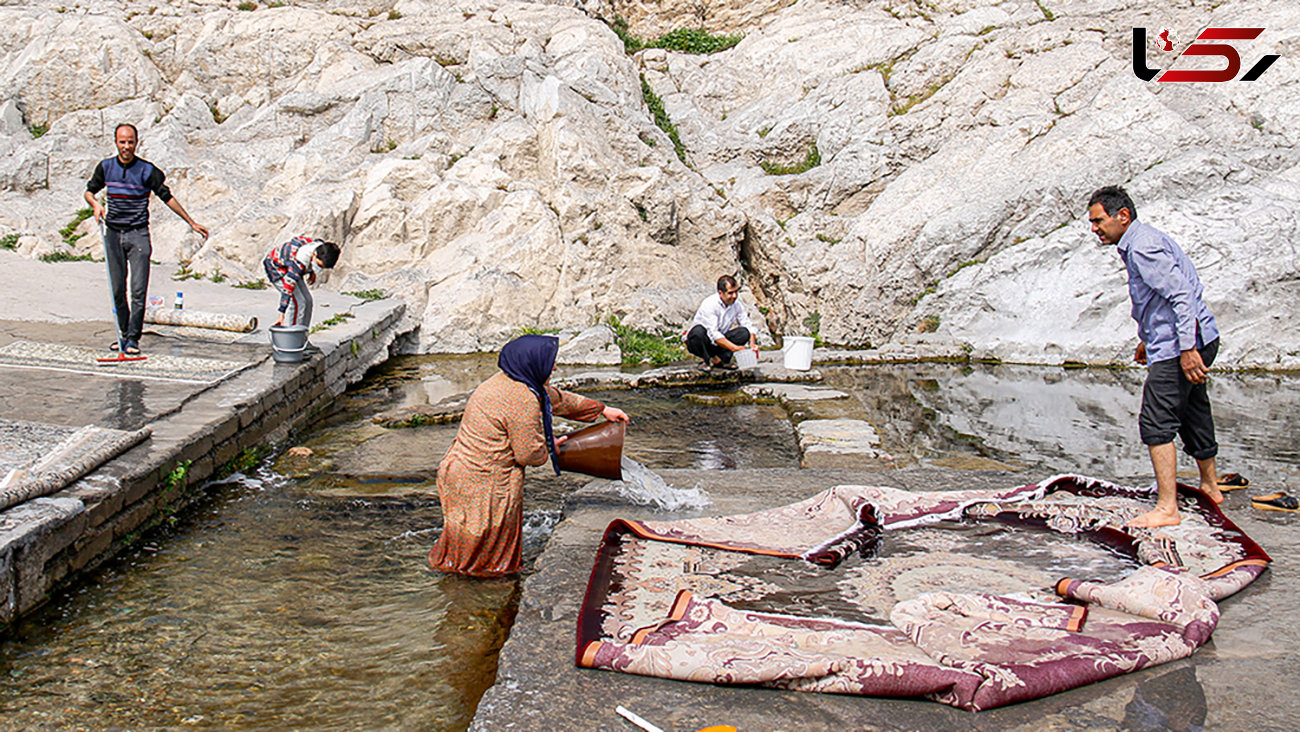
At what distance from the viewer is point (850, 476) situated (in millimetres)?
5414

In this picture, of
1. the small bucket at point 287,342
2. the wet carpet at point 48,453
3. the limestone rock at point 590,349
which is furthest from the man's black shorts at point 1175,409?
the limestone rock at point 590,349

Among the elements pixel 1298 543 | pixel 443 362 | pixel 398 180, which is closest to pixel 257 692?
pixel 1298 543

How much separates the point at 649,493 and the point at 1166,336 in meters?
2.85

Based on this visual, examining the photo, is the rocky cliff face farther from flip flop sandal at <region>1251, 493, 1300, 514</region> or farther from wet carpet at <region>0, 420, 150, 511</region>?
wet carpet at <region>0, 420, 150, 511</region>

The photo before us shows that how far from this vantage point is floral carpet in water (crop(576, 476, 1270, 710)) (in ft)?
8.95

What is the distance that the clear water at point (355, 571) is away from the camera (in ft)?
11.0

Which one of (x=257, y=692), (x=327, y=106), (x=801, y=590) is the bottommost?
(x=257, y=692)

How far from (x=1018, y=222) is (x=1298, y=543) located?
9.28m

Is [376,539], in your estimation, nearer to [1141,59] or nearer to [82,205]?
[82,205]

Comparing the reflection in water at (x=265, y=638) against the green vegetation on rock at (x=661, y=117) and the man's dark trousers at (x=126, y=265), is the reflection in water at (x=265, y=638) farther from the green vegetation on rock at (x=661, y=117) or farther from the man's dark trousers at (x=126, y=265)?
the green vegetation on rock at (x=661, y=117)

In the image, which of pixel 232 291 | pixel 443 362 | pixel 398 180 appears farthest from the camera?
pixel 398 180

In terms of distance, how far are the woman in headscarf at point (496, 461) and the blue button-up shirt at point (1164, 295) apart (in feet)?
10.1

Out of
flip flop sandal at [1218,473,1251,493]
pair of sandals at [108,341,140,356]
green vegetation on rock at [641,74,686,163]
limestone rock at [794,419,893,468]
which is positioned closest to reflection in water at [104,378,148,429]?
pair of sandals at [108,341,140,356]

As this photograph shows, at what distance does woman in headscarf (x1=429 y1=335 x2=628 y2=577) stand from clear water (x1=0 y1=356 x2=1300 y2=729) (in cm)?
18
